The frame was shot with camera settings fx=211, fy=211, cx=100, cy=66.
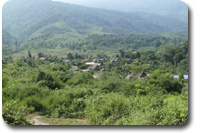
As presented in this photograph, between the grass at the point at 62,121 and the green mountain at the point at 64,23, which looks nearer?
the grass at the point at 62,121

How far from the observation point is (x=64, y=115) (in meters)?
3.47

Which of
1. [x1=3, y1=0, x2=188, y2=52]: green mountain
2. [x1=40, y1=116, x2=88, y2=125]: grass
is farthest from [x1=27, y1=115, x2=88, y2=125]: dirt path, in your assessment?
[x1=3, y1=0, x2=188, y2=52]: green mountain

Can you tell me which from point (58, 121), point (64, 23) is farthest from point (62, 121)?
point (64, 23)

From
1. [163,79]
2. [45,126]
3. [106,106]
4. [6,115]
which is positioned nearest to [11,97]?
[6,115]

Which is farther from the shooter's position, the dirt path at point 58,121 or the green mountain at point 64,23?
the green mountain at point 64,23

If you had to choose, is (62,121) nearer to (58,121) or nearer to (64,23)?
(58,121)

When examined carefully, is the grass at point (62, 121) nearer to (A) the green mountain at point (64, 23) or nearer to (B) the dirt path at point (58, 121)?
(B) the dirt path at point (58, 121)

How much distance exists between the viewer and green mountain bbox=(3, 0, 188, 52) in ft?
161

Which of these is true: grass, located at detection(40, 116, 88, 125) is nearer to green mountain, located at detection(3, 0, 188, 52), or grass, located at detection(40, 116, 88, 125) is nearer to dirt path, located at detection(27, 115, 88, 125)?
dirt path, located at detection(27, 115, 88, 125)

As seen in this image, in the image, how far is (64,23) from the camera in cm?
6291

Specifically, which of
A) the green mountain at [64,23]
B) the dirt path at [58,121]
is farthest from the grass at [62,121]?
the green mountain at [64,23]

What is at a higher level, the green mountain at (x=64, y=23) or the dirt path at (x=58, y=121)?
the green mountain at (x=64, y=23)

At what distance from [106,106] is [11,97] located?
1.64 meters

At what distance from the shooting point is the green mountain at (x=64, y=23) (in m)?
49.1
